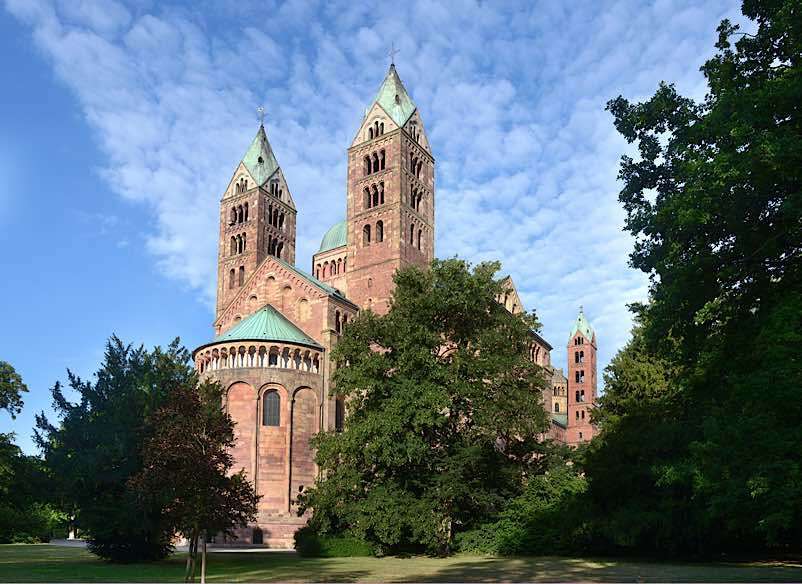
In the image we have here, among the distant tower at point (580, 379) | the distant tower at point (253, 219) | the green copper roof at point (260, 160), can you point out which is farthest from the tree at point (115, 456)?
the distant tower at point (580, 379)

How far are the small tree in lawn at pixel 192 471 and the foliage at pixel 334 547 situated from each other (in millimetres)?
13827

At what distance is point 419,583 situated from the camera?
20609mm

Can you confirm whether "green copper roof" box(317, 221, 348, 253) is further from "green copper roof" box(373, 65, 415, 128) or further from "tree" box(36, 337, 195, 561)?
"tree" box(36, 337, 195, 561)

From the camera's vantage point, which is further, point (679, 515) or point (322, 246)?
point (322, 246)

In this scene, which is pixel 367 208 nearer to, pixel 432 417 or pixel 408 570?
pixel 432 417

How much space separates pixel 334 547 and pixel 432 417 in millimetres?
8119

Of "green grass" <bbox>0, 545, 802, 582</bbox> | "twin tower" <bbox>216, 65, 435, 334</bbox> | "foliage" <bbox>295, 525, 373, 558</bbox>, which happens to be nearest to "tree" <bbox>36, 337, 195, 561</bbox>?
"green grass" <bbox>0, 545, 802, 582</bbox>

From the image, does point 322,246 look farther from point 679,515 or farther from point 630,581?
point 630,581

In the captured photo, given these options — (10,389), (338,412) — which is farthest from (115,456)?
(338,412)

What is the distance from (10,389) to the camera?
33.9 m

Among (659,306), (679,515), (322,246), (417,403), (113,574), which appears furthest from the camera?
(322,246)

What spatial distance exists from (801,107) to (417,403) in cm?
1980

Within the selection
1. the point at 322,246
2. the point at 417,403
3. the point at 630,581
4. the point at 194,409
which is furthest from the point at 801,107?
the point at 322,246

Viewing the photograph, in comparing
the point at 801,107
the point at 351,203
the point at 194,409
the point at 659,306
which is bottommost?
the point at 194,409
